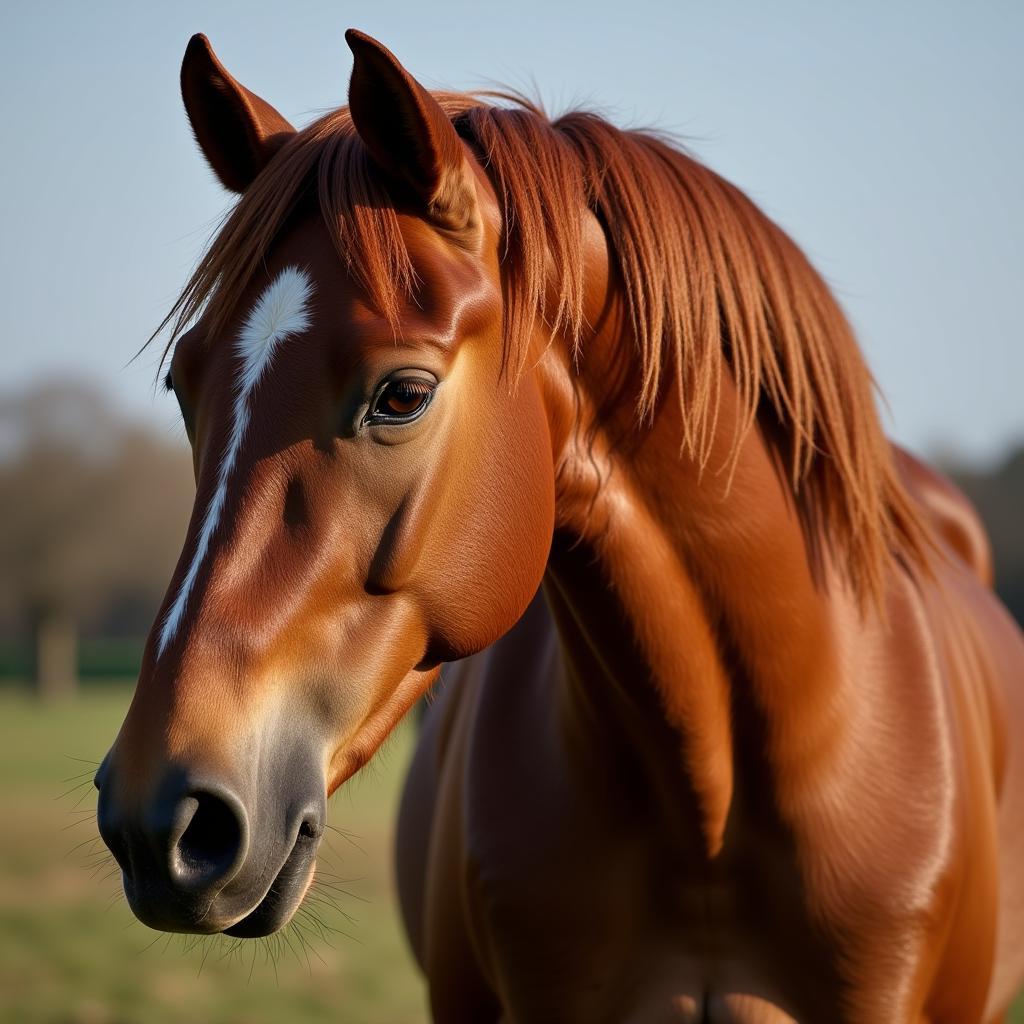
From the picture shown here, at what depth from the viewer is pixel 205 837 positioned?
4.77ft

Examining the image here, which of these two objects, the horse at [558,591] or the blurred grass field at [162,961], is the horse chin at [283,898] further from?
the blurred grass field at [162,961]

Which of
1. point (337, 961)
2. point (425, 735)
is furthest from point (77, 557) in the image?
point (425, 735)

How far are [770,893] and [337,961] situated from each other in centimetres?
562

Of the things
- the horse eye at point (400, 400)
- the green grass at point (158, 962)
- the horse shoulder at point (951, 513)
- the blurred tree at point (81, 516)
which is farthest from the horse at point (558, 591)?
the blurred tree at point (81, 516)

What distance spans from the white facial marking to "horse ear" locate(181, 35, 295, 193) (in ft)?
1.26

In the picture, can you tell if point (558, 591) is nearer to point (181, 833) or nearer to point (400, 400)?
point (400, 400)

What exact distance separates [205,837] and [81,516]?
164 ft

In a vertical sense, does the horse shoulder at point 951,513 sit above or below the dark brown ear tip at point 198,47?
below

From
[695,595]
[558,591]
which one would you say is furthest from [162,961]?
[695,595]

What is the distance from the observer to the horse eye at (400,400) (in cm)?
160

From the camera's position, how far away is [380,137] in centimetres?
170

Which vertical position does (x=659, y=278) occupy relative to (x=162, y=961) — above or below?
above

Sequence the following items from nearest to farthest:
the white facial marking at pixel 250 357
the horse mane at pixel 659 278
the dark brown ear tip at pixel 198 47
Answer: the white facial marking at pixel 250 357, the horse mane at pixel 659 278, the dark brown ear tip at pixel 198 47

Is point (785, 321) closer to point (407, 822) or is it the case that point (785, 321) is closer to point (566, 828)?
point (566, 828)
